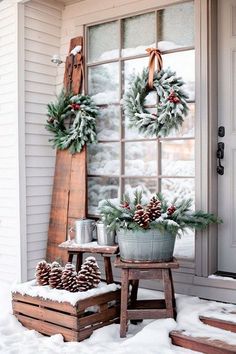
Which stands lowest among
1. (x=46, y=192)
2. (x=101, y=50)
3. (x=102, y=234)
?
(x=102, y=234)

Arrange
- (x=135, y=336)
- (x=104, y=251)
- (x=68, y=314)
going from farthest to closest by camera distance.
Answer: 1. (x=104, y=251)
2. (x=68, y=314)
3. (x=135, y=336)

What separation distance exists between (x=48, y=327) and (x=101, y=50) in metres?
2.43

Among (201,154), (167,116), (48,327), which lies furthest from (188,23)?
(48,327)

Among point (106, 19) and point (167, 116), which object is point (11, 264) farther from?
point (106, 19)

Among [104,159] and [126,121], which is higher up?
[126,121]

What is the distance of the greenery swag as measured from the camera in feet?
10.4

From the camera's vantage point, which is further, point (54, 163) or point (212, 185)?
point (54, 163)

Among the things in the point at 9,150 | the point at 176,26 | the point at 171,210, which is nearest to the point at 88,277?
the point at 171,210

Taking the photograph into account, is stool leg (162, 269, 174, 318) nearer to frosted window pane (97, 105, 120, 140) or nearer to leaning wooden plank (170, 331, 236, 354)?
leaning wooden plank (170, 331, 236, 354)

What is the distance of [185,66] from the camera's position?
3.79m

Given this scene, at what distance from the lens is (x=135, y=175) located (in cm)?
408

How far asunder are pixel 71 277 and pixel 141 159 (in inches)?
49.2

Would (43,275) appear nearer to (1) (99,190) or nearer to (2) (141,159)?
(1) (99,190)

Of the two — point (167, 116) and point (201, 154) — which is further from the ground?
point (167, 116)
